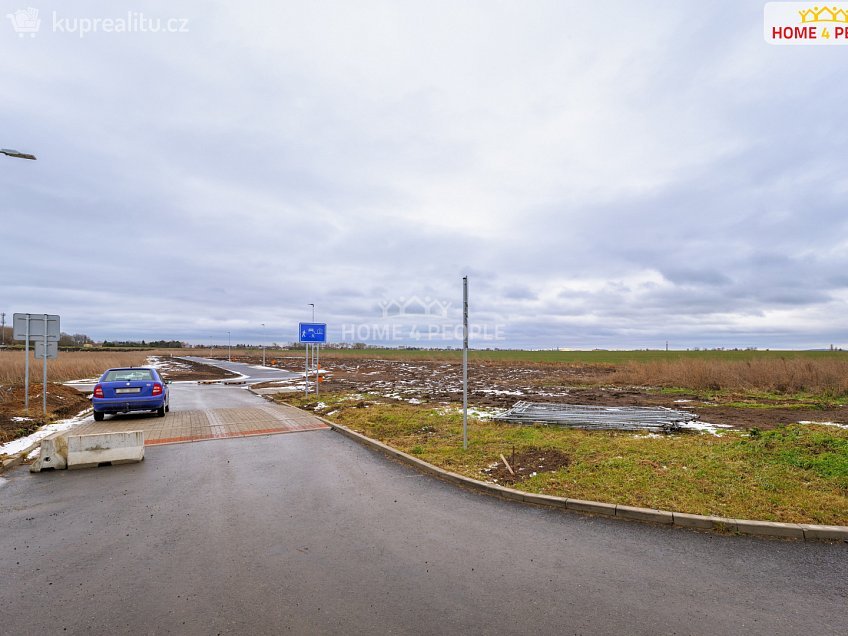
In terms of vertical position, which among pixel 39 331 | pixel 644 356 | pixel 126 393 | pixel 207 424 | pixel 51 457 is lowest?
pixel 644 356

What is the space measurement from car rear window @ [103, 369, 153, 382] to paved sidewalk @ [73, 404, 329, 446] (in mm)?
1252

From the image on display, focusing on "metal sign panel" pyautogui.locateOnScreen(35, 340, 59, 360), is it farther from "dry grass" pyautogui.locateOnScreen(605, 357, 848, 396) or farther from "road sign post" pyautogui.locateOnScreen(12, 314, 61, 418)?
"dry grass" pyautogui.locateOnScreen(605, 357, 848, 396)

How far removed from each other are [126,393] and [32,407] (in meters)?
4.72

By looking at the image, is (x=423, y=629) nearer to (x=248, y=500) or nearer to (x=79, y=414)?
(x=248, y=500)

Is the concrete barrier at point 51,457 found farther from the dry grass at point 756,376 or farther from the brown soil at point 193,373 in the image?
the dry grass at point 756,376

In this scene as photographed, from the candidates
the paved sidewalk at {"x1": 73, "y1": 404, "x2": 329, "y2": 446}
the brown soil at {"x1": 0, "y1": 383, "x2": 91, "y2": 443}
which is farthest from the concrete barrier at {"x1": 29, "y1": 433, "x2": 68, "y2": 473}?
the brown soil at {"x1": 0, "y1": 383, "x2": 91, "y2": 443}

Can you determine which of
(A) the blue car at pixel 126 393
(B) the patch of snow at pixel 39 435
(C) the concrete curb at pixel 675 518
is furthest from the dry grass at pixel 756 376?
(B) the patch of snow at pixel 39 435

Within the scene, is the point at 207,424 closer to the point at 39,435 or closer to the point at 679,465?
the point at 39,435

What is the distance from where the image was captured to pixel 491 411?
15078mm

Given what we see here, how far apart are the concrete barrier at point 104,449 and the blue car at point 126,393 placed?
17.5ft

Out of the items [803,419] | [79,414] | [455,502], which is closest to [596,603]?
[455,502]

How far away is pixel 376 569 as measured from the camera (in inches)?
169

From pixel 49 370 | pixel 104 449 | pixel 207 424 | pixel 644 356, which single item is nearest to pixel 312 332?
pixel 207 424

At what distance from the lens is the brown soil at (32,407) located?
1134 cm
